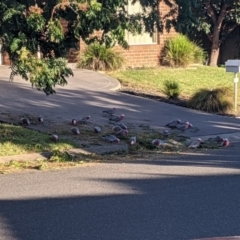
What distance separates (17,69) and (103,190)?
10.8 ft

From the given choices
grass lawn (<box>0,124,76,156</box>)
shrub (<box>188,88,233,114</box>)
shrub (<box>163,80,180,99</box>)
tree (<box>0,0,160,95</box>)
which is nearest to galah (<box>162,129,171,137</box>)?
grass lawn (<box>0,124,76,156</box>)

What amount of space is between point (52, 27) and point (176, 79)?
13.1 meters

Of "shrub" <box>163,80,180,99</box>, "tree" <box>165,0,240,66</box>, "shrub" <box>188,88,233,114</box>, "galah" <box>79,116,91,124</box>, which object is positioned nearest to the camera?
"galah" <box>79,116,91,124</box>

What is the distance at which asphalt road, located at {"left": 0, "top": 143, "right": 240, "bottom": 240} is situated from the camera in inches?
320

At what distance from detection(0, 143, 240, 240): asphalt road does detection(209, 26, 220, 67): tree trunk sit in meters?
18.0

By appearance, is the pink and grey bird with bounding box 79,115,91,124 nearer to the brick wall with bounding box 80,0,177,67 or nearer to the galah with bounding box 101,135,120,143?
the galah with bounding box 101,135,120,143

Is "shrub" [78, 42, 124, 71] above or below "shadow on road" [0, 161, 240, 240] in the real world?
above

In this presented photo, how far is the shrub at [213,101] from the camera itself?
20764mm

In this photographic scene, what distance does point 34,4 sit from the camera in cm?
1247

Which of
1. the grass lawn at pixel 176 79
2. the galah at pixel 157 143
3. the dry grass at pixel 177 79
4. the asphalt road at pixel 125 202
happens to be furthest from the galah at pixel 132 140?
the grass lawn at pixel 176 79

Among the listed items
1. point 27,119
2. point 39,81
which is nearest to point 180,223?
point 39,81

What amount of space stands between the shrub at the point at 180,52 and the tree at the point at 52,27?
14561mm

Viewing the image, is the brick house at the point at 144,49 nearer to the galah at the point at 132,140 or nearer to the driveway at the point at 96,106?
the driveway at the point at 96,106

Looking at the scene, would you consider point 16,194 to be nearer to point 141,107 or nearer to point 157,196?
point 157,196
